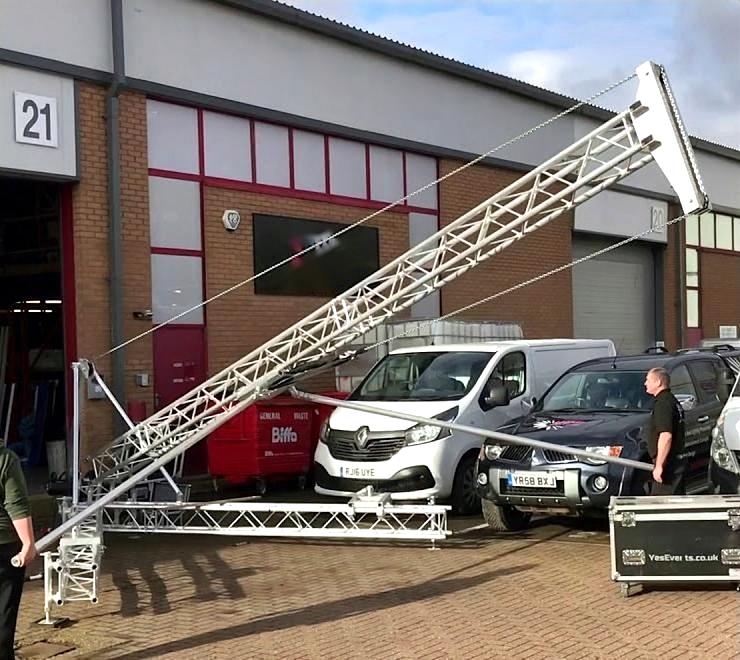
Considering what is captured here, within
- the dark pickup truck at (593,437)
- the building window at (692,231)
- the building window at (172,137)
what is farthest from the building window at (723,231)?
the building window at (172,137)

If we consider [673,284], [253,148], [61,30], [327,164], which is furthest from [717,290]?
[61,30]

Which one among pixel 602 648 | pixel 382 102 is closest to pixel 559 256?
pixel 382 102

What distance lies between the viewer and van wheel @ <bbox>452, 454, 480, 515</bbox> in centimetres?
1055

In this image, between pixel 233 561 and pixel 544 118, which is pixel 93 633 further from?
pixel 544 118

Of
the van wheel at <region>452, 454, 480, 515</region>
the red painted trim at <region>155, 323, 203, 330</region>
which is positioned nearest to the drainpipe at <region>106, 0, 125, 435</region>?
the red painted trim at <region>155, 323, 203, 330</region>

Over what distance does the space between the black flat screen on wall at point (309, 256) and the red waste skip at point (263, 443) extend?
2894mm

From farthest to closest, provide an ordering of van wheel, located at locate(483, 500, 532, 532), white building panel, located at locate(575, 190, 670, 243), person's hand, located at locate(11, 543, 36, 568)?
1. white building panel, located at locate(575, 190, 670, 243)
2. van wheel, located at locate(483, 500, 532, 532)
3. person's hand, located at locate(11, 543, 36, 568)

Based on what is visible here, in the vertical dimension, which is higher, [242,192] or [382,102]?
[382,102]

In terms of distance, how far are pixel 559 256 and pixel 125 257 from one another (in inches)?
441

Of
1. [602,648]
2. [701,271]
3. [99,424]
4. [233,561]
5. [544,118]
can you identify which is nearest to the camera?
[602,648]

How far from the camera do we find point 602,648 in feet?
19.7

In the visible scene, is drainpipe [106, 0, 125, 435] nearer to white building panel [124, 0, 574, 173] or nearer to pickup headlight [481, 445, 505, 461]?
white building panel [124, 0, 574, 173]

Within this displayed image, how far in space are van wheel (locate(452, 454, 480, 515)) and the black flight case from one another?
3392 millimetres

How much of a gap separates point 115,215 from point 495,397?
542cm
